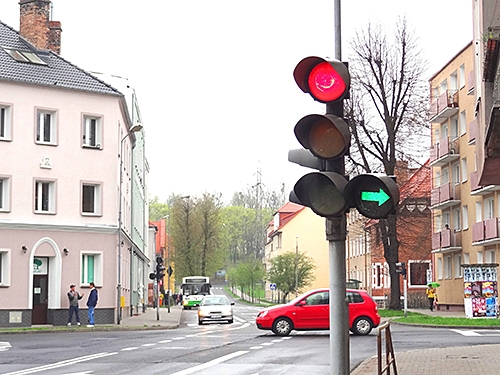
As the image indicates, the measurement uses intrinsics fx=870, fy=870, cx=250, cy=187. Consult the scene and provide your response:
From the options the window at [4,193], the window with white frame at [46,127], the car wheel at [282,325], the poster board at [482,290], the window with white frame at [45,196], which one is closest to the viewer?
the car wheel at [282,325]

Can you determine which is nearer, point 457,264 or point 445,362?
point 445,362

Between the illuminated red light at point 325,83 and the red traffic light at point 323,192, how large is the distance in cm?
61

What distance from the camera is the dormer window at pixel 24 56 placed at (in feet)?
136

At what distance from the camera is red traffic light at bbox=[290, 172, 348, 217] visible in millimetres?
6746

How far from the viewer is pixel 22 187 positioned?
130ft

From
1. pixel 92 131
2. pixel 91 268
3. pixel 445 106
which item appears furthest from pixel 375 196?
pixel 445 106

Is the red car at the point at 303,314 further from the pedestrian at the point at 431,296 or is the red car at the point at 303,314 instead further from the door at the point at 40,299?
the pedestrian at the point at 431,296

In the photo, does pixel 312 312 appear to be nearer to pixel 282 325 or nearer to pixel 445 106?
pixel 282 325

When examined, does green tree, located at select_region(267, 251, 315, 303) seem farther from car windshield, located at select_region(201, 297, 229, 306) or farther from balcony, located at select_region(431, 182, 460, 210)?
car windshield, located at select_region(201, 297, 229, 306)

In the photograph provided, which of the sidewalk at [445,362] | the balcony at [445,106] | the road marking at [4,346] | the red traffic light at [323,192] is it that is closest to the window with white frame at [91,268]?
the road marking at [4,346]

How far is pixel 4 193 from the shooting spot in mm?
39312

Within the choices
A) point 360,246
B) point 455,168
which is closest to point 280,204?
point 360,246

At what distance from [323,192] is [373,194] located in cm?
39

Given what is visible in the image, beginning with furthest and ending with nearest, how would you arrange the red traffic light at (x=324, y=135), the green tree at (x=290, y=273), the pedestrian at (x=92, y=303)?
the green tree at (x=290, y=273) → the pedestrian at (x=92, y=303) → the red traffic light at (x=324, y=135)
